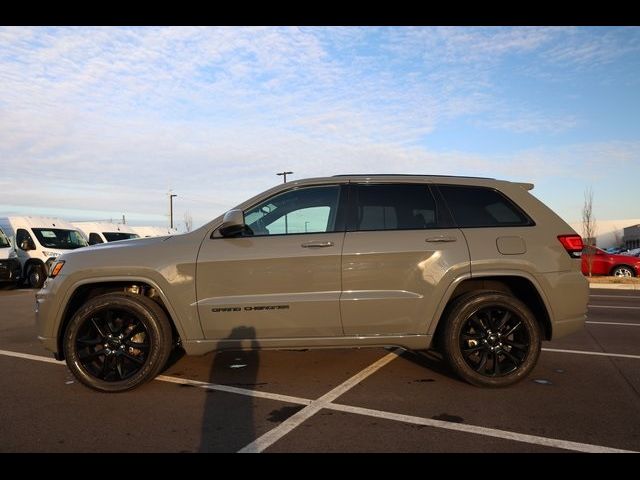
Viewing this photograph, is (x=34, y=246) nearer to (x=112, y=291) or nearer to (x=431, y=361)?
(x=112, y=291)

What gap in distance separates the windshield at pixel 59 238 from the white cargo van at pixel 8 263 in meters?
0.88

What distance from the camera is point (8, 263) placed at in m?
14.5

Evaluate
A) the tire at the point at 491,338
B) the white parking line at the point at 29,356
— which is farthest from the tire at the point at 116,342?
the tire at the point at 491,338

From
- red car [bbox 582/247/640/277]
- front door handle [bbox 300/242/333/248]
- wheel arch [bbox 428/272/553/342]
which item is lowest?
red car [bbox 582/247/640/277]

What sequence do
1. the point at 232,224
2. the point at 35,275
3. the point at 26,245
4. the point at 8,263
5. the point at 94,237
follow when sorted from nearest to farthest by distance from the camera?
the point at 232,224, the point at 8,263, the point at 26,245, the point at 35,275, the point at 94,237

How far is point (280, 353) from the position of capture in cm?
602

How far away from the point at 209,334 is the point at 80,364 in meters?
1.20

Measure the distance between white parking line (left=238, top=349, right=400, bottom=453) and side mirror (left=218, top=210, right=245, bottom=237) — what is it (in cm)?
163

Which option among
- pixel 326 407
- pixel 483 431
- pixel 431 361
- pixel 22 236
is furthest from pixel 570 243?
pixel 22 236

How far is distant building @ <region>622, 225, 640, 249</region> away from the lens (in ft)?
218

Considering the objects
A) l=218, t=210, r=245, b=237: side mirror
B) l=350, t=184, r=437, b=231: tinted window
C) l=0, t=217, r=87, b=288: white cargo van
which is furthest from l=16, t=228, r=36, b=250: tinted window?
l=350, t=184, r=437, b=231: tinted window

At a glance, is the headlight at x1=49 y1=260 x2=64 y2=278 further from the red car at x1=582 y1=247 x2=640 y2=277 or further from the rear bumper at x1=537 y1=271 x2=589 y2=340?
the red car at x1=582 y1=247 x2=640 y2=277

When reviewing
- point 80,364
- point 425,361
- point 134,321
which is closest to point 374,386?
point 425,361

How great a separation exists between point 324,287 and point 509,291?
186cm
